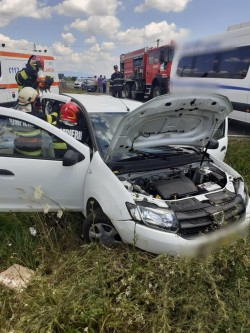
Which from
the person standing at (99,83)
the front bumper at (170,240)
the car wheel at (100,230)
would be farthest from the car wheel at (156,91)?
the person standing at (99,83)

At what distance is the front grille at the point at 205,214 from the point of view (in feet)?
8.65

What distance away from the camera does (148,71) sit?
15.0m

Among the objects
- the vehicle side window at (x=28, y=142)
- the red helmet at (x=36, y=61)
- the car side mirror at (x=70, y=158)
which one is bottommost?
the car side mirror at (x=70, y=158)

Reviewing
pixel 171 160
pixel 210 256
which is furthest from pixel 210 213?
pixel 171 160

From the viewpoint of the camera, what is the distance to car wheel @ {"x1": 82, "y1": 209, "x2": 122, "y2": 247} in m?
2.94

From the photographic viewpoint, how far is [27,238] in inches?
132

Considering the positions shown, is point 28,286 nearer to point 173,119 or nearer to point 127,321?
point 127,321

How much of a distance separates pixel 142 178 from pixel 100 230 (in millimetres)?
632

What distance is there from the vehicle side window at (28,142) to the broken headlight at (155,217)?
1069 millimetres

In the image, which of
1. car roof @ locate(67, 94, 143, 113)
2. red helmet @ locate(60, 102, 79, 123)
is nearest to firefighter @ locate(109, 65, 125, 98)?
car roof @ locate(67, 94, 143, 113)

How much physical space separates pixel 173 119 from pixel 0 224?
226 centimetres

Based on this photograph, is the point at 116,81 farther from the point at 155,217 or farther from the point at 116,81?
the point at 155,217

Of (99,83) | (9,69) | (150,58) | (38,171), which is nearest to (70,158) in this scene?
(38,171)

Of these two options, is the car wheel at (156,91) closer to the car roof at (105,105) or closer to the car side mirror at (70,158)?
the car roof at (105,105)
